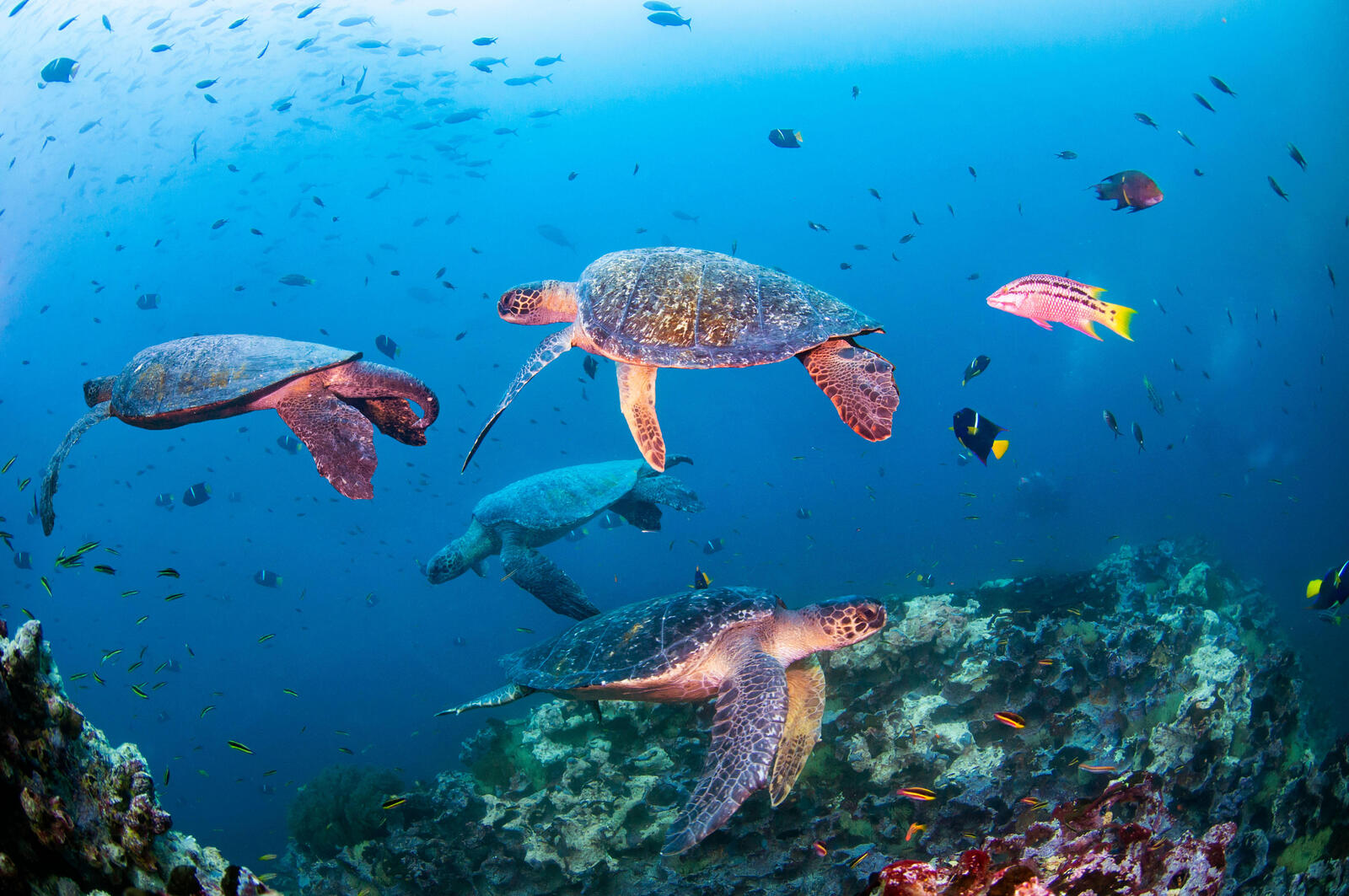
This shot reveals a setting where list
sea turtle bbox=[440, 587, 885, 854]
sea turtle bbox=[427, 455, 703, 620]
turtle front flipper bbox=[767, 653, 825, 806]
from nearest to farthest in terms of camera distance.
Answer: sea turtle bbox=[440, 587, 885, 854]
turtle front flipper bbox=[767, 653, 825, 806]
sea turtle bbox=[427, 455, 703, 620]

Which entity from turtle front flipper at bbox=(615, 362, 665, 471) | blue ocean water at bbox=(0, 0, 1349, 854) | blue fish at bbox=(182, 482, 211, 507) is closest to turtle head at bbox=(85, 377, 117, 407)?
turtle front flipper at bbox=(615, 362, 665, 471)

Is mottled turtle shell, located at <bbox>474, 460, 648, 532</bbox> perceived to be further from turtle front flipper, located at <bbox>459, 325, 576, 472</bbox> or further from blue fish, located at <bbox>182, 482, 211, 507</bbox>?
blue fish, located at <bbox>182, 482, 211, 507</bbox>

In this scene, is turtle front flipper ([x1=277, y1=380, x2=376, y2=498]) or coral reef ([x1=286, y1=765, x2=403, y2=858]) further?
coral reef ([x1=286, y1=765, x2=403, y2=858])

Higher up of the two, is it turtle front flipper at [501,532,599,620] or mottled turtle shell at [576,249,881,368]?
mottled turtle shell at [576,249,881,368]

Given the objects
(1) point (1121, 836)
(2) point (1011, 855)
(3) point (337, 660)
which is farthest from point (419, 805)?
(3) point (337, 660)

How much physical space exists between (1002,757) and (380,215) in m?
60.5

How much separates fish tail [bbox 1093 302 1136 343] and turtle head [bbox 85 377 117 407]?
7.42 meters

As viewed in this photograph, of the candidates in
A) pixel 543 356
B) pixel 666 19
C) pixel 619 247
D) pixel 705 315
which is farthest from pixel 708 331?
pixel 619 247

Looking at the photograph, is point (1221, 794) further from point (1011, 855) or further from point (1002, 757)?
point (1011, 855)

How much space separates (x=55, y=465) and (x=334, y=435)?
5.93ft

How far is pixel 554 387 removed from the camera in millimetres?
49562

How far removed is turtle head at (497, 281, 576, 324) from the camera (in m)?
4.92

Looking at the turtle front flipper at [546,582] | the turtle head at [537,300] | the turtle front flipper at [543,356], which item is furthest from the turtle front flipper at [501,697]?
the turtle head at [537,300]

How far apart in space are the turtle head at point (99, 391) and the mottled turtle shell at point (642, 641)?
4.05 meters
